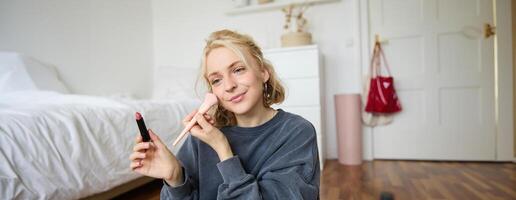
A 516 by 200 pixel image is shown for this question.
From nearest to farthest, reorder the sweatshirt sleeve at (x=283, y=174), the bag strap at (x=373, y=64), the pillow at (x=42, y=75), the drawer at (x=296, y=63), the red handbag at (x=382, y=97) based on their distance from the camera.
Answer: the sweatshirt sleeve at (x=283, y=174) → the pillow at (x=42, y=75) → the drawer at (x=296, y=63) → the red handbag at (x=382, y=97) → the bag strap at (x=373, y=64)

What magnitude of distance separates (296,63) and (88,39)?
1665mm

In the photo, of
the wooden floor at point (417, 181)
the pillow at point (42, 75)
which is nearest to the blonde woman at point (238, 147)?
the wooden floor at point (417, 181)

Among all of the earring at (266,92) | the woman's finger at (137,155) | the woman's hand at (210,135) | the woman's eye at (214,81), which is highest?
the woman's eye at (214,81)

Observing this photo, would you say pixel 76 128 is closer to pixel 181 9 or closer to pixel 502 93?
pixel 181 9

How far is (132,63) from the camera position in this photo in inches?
112

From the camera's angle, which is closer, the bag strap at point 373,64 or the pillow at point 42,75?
the pillow at point 42,75

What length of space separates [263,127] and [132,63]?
2549 millimetres

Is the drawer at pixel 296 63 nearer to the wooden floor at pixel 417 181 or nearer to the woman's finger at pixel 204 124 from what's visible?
the wooden floor at pixel 417 181

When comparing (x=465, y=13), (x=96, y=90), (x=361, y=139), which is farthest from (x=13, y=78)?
(x=465, y=13)

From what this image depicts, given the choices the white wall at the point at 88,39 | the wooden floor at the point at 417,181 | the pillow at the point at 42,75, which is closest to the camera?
the wooden floor at the point at 417,181

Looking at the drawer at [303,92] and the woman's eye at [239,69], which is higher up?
the woman's eye at [239,69]

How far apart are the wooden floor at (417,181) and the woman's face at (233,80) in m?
1.06

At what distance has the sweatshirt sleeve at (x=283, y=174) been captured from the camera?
1.68 ft

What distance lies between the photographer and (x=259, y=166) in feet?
1.99
